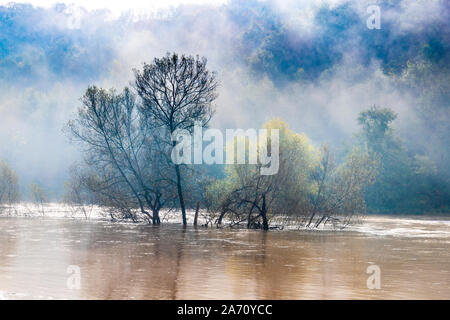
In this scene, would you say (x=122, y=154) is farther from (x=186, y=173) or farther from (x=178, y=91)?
(x=178, y=91)

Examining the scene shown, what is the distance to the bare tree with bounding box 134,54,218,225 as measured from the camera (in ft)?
132

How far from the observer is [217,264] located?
72.4ft

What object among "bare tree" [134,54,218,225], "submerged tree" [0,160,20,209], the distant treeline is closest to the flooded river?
the distant treeline

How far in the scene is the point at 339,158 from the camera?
74.0 meters

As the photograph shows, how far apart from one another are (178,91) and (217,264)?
66.5 feet

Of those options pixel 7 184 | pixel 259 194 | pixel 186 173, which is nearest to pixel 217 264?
pixel 259 194

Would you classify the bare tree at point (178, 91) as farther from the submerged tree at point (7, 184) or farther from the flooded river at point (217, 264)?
the submerged tree at point (7, 184)

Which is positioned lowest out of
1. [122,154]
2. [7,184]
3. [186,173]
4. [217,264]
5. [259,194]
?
[217,264]

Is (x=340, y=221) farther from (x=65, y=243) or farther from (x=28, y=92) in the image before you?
(x=28, y=92)

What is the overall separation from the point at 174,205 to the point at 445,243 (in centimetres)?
1891

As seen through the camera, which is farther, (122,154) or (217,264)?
(122,154)

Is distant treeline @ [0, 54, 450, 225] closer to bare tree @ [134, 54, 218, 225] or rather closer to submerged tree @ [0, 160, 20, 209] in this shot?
bare tree @ [134, 54, 218, 225]
